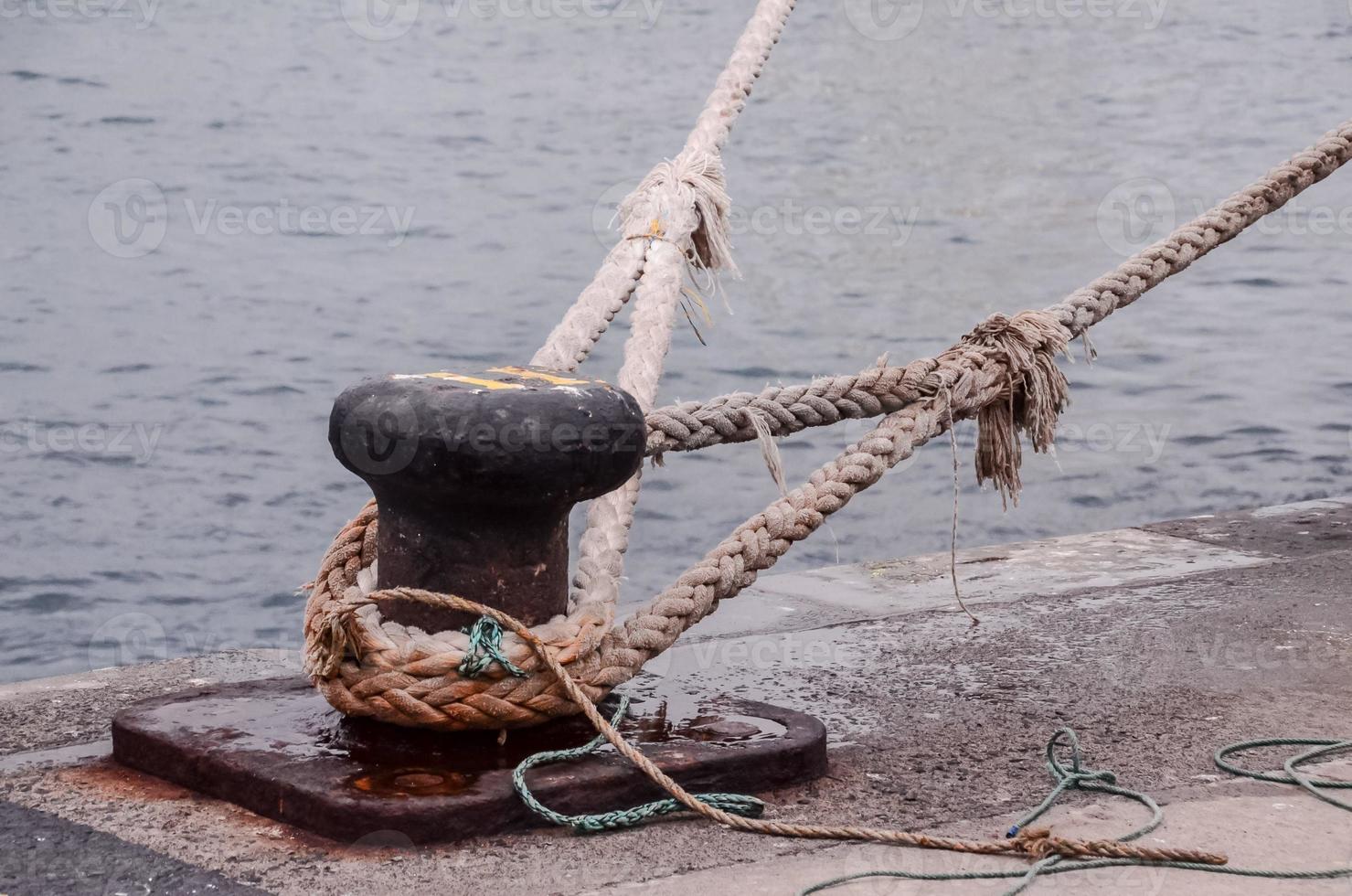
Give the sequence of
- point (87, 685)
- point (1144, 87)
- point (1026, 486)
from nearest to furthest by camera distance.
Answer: point (87, 685), point (1026, 486), point (1144, 87)

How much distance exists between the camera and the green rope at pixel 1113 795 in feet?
7.09

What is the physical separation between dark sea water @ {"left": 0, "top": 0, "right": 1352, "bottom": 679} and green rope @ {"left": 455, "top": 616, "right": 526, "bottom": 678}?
3.49 m

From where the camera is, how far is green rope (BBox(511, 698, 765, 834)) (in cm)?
236

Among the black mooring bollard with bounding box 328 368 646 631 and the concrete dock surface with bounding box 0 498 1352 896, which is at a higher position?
the black mooring bollard with bounding box 328 368 646 631

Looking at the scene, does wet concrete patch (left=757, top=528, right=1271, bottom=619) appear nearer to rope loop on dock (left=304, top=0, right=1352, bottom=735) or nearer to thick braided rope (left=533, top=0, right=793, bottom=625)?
rope loop on dock (left=304, top=0, right=1352, bottom=735)

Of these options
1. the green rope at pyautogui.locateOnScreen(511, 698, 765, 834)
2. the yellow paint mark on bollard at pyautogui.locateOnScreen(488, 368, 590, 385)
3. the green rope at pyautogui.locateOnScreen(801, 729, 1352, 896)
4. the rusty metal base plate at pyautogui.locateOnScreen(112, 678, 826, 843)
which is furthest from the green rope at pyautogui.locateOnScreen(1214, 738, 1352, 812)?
the yellow paint mark on bollard at pyautogui.locateOnScreen(488, 368, 590, 385)

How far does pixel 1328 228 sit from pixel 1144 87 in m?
5.35

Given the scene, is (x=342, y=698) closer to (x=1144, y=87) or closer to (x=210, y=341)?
(x=210, y=341)

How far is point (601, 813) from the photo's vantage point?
2.44 m

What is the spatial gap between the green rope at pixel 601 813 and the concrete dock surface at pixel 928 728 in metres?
0.02

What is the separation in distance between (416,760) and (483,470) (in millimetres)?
469

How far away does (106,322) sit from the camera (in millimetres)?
10664

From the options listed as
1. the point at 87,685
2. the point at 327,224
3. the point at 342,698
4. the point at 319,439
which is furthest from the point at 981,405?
the point at 327,224

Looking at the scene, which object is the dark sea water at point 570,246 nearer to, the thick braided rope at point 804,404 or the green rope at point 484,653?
the thick braided rope at point 804,404
